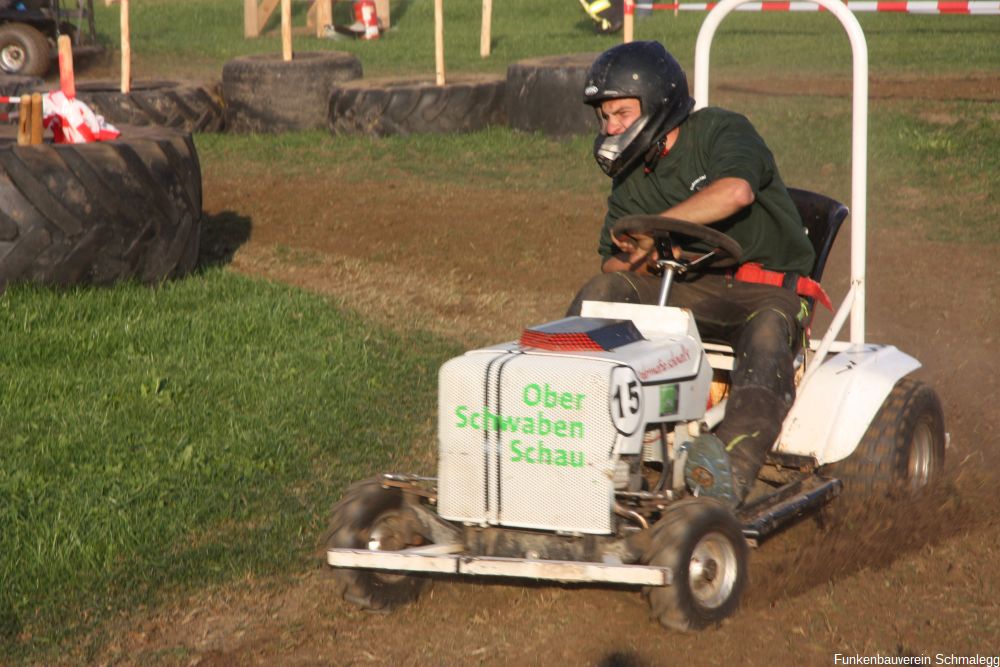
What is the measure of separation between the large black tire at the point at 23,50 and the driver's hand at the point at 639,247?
16836 millimetres

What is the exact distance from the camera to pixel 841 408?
4484 mm

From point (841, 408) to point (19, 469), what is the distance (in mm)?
2980

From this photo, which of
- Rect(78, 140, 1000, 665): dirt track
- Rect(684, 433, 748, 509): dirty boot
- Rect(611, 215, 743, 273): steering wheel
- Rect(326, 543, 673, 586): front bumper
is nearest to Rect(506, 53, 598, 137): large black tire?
Rect(78, 140, 1000, 665): dirt track

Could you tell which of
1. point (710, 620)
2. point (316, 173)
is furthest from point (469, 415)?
point (316, 173)

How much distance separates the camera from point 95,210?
7.08 m

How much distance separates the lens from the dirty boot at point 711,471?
3.87 meters

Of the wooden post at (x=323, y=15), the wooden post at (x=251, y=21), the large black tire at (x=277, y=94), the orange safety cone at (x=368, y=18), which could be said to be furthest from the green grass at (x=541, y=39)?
the large black tire at (x=277, y=94)

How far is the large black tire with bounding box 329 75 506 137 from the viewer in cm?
1336

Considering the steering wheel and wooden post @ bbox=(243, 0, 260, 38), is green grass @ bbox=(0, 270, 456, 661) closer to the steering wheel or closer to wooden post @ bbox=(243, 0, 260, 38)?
the steering wheel

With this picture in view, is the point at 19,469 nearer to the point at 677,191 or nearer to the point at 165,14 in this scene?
the point at 677,191

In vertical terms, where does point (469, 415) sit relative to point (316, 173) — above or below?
above

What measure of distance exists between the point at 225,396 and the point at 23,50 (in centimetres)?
1532

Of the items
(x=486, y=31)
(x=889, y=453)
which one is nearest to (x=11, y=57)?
(x=486, y=31)

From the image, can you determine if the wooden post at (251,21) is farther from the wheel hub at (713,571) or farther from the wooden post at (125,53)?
the wheel hub at (713,571)
